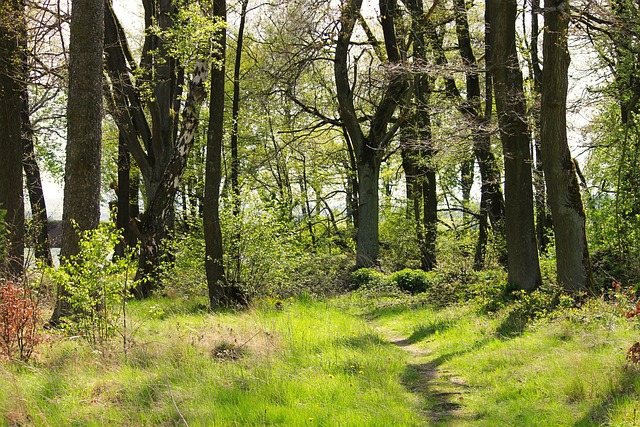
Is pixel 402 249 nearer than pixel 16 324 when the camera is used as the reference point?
No

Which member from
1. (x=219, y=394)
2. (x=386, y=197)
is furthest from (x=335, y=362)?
(x=386, y=197)

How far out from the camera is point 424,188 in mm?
20828

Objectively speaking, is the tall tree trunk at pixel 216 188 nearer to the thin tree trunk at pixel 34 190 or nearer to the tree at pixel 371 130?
the thin tree trunk at pixel 34 190

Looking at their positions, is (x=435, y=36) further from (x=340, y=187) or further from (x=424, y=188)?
(x=340, y=187)

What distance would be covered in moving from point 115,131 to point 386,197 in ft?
45.5

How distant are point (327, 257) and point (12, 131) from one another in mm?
13011

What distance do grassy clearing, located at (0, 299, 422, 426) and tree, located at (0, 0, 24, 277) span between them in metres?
5.13

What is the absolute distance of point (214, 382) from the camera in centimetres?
563

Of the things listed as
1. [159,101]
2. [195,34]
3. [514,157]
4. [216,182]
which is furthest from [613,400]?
[159,101]

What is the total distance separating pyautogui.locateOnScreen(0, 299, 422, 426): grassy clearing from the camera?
485cm

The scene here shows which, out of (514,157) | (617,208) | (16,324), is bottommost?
(16,324)

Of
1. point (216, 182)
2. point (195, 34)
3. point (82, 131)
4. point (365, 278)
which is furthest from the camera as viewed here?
point (365, 278)

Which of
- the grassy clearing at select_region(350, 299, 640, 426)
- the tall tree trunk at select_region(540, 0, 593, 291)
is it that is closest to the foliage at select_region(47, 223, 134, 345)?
the grassy clearing at select_region(350, 299, 640, 426)

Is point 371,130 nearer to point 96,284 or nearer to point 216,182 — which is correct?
point 216,182
